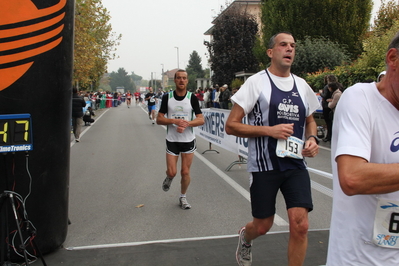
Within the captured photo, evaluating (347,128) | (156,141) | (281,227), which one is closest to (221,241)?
(281,227)

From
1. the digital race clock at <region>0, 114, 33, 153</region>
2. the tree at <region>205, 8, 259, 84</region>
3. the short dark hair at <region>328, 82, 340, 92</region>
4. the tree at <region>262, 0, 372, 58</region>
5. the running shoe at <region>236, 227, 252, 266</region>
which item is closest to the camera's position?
the digital race clock at <region>0, 114, 33, 153</region>

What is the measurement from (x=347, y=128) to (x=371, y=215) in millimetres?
397

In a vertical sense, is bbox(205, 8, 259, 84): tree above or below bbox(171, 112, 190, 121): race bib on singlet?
above

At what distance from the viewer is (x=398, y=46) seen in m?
1.61

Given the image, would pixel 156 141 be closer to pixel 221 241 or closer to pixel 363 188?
pixel 221 241

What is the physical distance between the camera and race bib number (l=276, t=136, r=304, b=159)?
11.0 feet

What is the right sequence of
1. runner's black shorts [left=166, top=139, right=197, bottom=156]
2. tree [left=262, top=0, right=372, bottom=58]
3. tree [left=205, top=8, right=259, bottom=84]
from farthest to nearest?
tree [left=205, top=8, right=259, bottom=84], tree [left=262, top=0, right=372, bottom=58], runner's black shorts [left=166, top=139, right=197, bottom=156]

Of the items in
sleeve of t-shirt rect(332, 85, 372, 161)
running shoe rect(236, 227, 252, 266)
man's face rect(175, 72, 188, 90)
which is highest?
man's face rect(175, 72, 188, 90)

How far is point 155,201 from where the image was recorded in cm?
671

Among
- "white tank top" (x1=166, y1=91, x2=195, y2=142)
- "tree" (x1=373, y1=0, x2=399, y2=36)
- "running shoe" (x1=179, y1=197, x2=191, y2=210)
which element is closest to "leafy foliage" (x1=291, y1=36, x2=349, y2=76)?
"tree" (x1=373, y1=0, x2=399, y2=36)

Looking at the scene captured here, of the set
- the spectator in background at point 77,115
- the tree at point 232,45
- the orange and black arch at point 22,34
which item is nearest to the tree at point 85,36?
the spectator in background at point 77,115

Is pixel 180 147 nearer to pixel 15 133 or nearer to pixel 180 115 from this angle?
pixel 180 115

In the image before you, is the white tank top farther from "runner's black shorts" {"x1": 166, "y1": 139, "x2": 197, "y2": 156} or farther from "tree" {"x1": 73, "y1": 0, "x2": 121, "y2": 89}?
"tree" {"x1": 73, "y1": 0, "x2": 121, "y2": 89}

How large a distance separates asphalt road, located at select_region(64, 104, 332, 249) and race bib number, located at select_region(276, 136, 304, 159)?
1993mm
